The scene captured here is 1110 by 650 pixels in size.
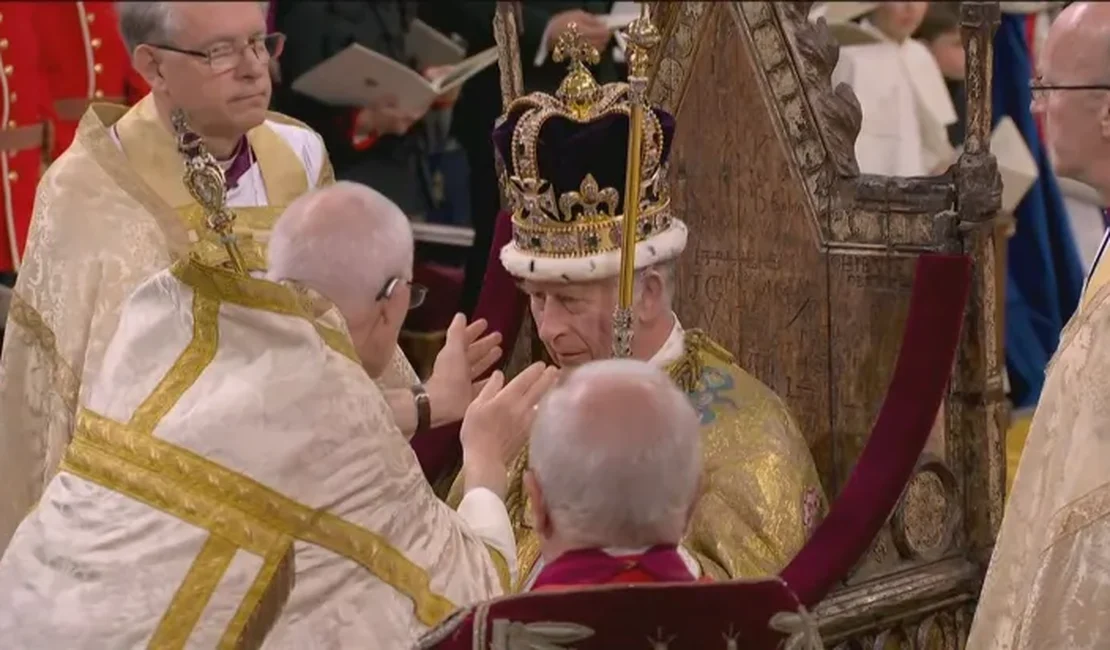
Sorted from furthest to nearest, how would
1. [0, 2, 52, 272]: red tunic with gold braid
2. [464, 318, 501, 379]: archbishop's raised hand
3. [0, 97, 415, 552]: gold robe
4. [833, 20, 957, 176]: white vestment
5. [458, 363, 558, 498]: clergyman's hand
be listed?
1. [833, 20, 957, 176]: white vestment
2. [0, 2, 52, 272]: red tunic with gold braid
3. [0, 97, 415, 552]: gold robe
4. [464, 318, 501, 379]: archbishop's raised hand
5. [458, 363, 558, 498]: clergyman's hand

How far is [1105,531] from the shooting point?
2.96 metres

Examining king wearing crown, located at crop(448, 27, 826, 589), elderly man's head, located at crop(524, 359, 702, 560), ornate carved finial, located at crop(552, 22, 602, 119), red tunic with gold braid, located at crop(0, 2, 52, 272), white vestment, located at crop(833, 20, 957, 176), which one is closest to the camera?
elderly man's head, located at crop(524, 359, 702, 560)

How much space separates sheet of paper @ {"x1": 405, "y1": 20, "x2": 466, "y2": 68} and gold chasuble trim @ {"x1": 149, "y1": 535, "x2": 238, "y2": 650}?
419 cm

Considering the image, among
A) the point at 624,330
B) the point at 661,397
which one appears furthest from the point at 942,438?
the point at 661,397

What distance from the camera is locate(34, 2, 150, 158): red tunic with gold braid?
20.3 feet

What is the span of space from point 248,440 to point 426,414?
63 cm

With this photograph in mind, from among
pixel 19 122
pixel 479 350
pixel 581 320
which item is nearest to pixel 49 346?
pixel 479 350

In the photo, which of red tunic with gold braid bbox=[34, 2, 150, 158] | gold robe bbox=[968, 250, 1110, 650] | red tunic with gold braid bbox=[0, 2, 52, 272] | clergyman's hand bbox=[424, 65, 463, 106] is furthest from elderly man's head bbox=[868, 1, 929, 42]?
gold robe bbox=[968, 250, 1110, 650]

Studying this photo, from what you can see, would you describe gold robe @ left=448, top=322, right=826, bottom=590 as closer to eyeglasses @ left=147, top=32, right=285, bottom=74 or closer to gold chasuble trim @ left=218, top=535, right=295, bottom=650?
gold chasuble trim @ left=218, top=535, right=295, bottom=650

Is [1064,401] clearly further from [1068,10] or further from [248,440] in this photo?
[248,440]

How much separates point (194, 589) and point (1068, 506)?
1.19 meters

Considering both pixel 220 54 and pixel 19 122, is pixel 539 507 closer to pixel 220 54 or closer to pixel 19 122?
pixel 220 54

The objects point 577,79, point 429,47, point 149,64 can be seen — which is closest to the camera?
point 577,79

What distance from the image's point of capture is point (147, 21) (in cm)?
378
